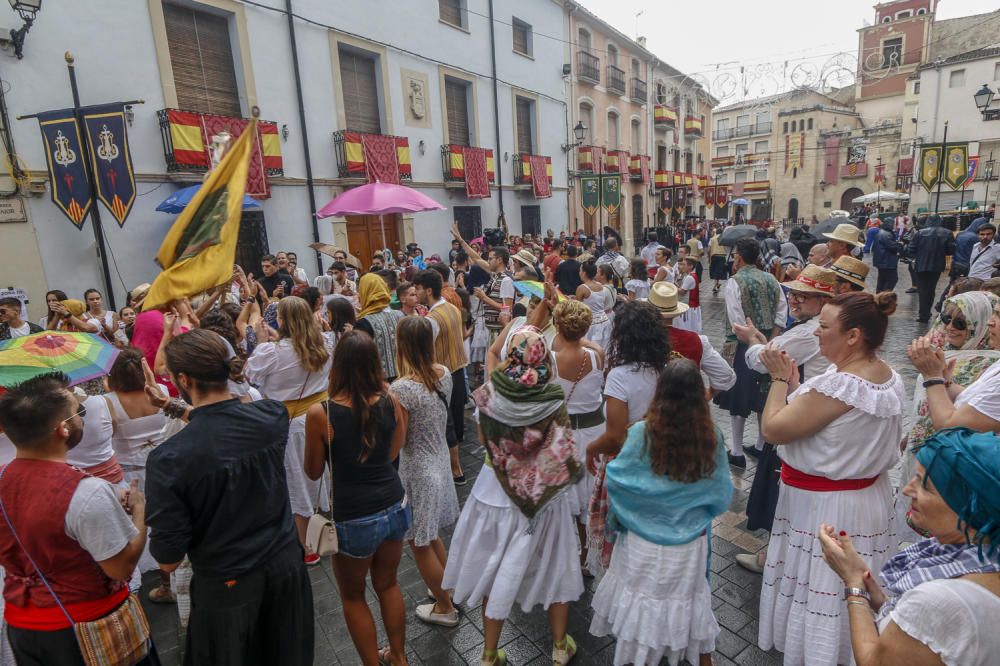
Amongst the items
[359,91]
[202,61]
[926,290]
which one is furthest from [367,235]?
[926,290]

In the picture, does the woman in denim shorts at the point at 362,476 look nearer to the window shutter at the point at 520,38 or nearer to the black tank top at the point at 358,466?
the black tank top at the point at 358,466

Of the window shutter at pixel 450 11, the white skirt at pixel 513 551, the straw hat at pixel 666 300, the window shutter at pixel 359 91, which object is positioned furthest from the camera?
the window shutter at pixel 450 11

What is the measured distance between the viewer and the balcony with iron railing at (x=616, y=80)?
24344mm

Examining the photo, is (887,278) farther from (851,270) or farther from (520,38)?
(520,38)

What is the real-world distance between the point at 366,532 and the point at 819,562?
83.2 inches

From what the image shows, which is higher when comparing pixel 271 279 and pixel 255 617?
pixel 271 279

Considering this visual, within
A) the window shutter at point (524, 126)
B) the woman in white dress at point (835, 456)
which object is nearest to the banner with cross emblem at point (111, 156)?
the woman in white dress at point (835, 456)

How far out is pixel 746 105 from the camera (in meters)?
53.7

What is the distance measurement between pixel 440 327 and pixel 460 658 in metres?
2.69

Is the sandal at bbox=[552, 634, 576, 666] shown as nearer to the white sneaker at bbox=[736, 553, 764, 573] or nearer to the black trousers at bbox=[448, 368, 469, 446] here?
the white sneaker at bbox=[736, 553, 764, 573]

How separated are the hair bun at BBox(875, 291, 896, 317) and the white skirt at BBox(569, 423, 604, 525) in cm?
168

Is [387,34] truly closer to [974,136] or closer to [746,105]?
[974,136]

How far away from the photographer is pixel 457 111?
645 inches

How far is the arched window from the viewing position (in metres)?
22.9
